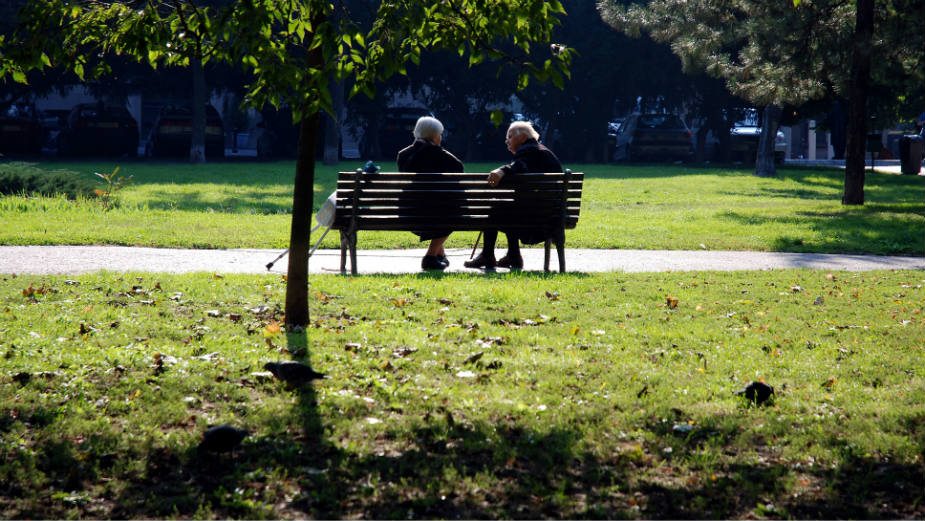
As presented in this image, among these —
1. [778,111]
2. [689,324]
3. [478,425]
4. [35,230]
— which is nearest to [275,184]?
[35,230]

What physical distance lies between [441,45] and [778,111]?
989 inches

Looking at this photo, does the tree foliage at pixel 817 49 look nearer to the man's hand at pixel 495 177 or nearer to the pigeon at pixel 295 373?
the man's hand at pixel 495 177

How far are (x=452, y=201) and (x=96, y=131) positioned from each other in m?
26.6

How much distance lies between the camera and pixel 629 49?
3916cm

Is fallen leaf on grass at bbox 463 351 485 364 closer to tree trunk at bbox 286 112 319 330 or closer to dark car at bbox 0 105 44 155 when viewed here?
tree trunk at bbox 286 112 319 330

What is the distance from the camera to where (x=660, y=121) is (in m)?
39.7

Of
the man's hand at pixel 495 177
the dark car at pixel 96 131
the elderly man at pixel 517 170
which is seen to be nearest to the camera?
the man's hand at pixel 495 177

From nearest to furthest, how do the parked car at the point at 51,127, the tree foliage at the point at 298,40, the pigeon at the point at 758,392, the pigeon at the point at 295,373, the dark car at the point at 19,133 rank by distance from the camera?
the tree foliage at the point at 298,40 → the pigeon at the point at 758,392 → the pigeon at the point at 295,373 → the dark car at the point at 19,133 → the parked car at the point at 51,127

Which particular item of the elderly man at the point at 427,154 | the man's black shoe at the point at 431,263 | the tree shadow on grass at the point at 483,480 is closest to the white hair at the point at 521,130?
the elderly man at the point at 427,154

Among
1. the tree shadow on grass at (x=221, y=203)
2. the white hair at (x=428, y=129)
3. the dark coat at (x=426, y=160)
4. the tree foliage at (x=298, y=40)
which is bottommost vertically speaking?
the tree shadow on grass at (x=221, y=203)

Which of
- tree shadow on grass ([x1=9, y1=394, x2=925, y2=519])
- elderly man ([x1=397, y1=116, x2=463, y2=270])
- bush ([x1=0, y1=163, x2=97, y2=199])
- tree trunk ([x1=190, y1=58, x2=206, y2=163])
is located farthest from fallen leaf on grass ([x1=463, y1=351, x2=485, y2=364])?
tree trunk ([x1=190, y1=58, x2=206, y2=163])

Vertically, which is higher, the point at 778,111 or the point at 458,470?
the point at 778,111

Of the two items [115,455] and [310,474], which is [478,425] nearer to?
[310,474]

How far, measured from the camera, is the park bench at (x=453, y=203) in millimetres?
10531
